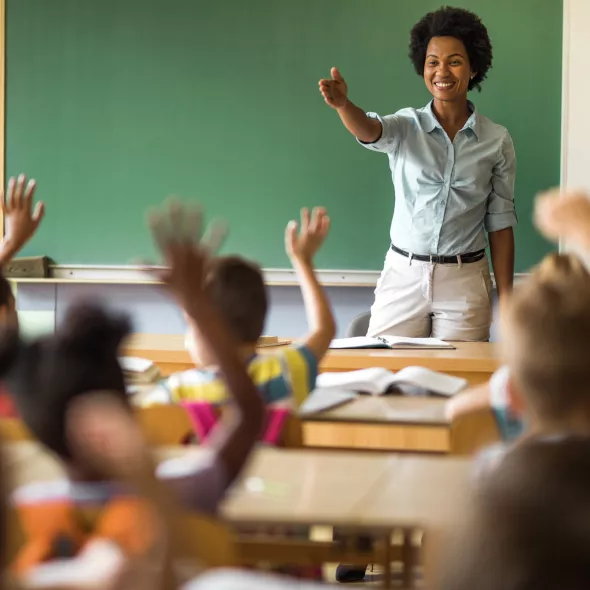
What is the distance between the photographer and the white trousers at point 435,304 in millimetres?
3865

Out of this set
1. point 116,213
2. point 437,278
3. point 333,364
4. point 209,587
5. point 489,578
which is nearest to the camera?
point 489,578

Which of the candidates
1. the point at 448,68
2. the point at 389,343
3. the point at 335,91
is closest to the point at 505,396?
the point at 389,343

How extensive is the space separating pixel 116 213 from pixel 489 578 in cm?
421

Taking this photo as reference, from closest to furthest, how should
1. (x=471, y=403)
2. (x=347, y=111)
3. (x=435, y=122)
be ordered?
(x=471, y=403) → (x=347, y=111) → (x=435, y=122)

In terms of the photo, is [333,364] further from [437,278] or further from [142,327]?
[142,327]

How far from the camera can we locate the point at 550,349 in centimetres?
127

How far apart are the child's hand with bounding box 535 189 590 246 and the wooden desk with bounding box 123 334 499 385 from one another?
1133mm

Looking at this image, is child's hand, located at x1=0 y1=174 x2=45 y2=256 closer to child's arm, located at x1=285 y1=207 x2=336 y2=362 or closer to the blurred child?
child's arm, located at x1=285 y1=207 x2=336 y2=362

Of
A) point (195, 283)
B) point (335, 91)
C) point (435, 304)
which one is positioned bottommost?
point (435, 304)

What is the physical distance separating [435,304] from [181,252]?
8.78ft

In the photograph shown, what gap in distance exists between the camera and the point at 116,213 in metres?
4.93

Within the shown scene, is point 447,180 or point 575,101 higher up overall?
point 575,101

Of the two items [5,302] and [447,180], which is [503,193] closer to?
[447,180]

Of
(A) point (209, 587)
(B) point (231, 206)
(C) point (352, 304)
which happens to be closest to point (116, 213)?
(B) point (231, 206)
